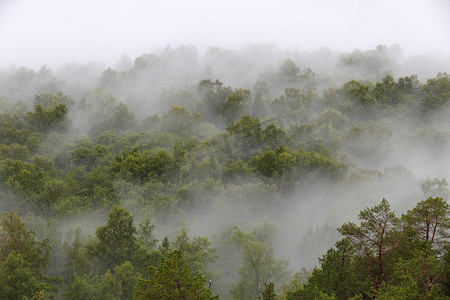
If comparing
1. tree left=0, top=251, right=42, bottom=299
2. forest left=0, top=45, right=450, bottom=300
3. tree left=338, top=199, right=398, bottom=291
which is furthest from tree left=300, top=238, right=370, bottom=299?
tree left=0, top=251, right=42, bottom=299

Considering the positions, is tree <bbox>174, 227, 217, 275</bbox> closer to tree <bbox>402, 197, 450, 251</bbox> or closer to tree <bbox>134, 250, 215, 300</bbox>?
tree <bbox>134, 250, 215, 300</bbox>

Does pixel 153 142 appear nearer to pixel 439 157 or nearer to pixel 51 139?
pixel 51 139

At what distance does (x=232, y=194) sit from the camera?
4934 cm

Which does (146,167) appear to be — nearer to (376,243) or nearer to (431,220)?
(376,243)

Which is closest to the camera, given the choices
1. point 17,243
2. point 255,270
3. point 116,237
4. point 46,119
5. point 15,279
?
point 15,279

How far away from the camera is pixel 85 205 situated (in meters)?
50.3

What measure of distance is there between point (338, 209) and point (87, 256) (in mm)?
31607

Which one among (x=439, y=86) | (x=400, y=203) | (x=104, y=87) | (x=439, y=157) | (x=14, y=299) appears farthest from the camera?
(x=104, y=87)

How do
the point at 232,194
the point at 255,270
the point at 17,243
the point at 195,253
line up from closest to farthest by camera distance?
the point at 17,243, the point at 195,253, the point at 255,270, the point at 232,194

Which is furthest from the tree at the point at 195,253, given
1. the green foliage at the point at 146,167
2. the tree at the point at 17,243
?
the green foliage at the point at 146,167

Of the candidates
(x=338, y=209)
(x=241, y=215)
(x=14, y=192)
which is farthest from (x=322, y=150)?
(x=14, y=192)

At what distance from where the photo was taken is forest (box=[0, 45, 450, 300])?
19.2 meters

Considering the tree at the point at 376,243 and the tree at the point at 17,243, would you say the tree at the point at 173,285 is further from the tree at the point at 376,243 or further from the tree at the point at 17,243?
the tree at the point at 17,243

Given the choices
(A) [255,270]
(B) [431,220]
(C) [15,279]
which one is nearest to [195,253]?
(A) [255,270]
